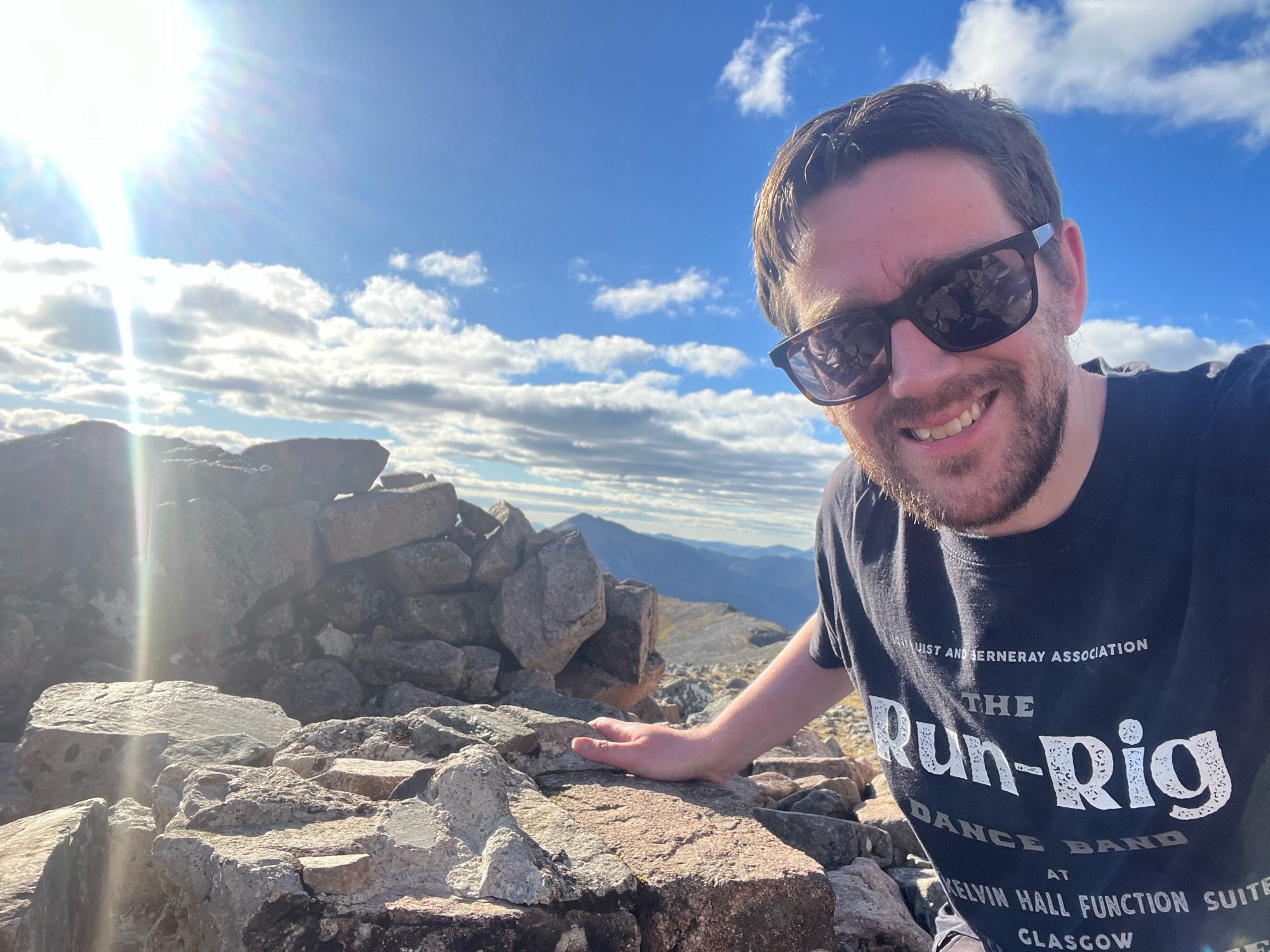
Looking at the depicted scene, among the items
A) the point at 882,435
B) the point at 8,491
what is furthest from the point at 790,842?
the point at 8,491

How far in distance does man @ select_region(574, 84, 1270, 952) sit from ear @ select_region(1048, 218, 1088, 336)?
0.01 meters

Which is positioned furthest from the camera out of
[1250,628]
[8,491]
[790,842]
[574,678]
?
[574,678]

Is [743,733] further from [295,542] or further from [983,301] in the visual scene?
[295,542]

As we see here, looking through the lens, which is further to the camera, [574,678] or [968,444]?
[574,678]

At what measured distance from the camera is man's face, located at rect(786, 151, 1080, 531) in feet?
8.68

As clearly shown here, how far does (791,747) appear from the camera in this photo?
10.1 meters

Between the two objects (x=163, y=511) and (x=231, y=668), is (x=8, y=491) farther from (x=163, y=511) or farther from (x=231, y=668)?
(x=231, y=668)

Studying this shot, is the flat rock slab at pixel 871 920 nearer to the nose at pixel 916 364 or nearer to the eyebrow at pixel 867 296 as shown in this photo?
the nose at pixel 916 364

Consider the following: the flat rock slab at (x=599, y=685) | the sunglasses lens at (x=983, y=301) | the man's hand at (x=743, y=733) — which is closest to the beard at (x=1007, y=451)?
the sunglasses lens at (x=983, y=301)

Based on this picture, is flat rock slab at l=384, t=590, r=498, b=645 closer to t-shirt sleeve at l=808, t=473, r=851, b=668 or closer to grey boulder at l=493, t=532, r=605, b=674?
grey boulder at l=493, t=532, r=605, b=674

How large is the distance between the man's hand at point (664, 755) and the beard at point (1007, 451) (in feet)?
5.91

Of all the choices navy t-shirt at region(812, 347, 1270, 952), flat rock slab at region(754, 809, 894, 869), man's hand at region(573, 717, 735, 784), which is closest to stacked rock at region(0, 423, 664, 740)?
flat rock slab at region(754, 809, 894, 869)

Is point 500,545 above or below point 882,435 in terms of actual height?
below

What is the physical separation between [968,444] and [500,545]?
12.6m
